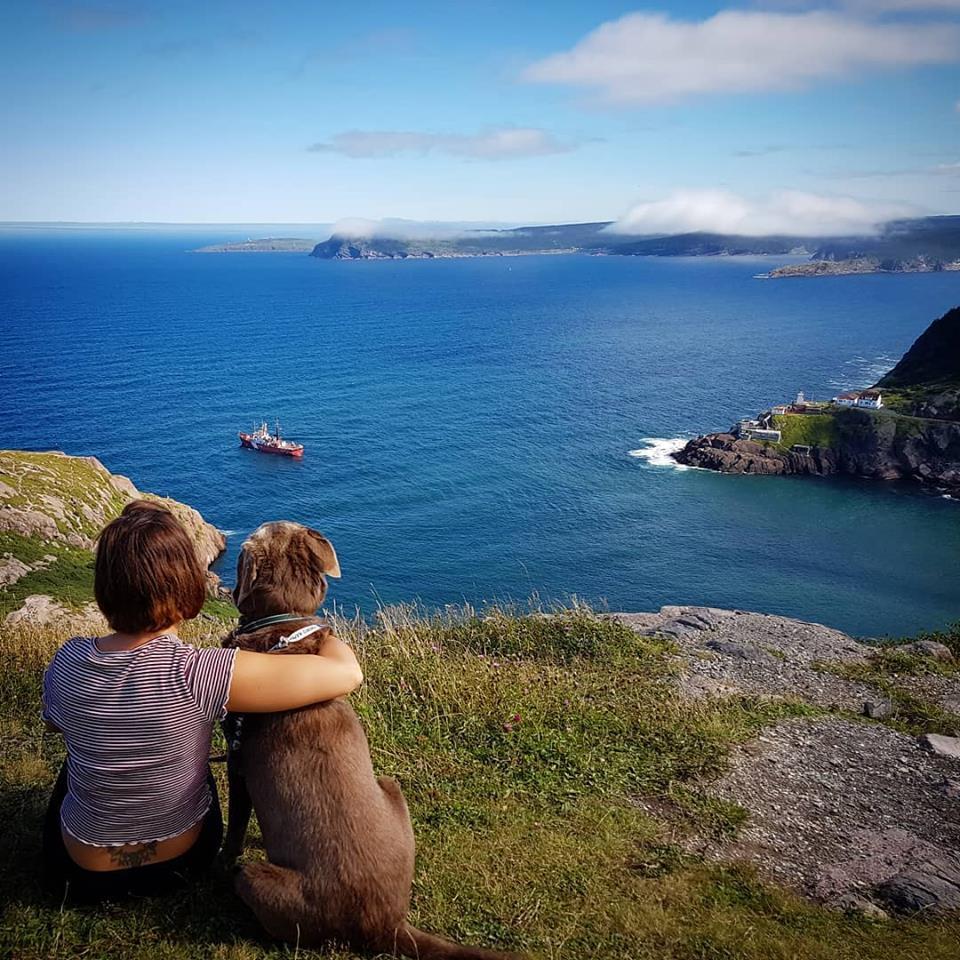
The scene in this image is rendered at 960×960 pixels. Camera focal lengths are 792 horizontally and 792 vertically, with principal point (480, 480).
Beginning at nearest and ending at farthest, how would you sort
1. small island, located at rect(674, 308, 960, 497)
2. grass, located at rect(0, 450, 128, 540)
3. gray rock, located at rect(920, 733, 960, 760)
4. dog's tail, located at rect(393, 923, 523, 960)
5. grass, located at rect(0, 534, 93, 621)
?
1. dog's tail, located at rect(393, 923, 523, 960)
2. gray rock, located at rect(920, 733, 960, 760)
3. grass, located at rect(0, 534, 93, 621)
4. grass, located at rect(0, 450, 128, 540)
5. small island, located at rect(674, 308, 960, 497)

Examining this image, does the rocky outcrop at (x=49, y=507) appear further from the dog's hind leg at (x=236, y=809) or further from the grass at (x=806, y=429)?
the grass at (x=806, y=429)

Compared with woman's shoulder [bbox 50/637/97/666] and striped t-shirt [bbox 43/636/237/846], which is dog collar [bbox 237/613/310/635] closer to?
striped t-shirt [bbox 43/636/237/846]

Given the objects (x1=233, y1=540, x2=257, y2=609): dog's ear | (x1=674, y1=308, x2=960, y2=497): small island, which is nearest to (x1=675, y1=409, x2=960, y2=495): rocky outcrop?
(x1=674, y1=308, x2=960, y2=497): small island

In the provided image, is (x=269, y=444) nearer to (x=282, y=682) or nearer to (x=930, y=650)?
(x=930, y=650)

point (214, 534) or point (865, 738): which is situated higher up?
point (865, 738)

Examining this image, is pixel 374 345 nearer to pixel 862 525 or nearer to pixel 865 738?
pixel 862 525

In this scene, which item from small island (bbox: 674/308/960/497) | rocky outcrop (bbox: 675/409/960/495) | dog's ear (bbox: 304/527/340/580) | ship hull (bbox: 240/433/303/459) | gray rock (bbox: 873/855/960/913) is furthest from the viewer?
small island (bbox: 674/308/960/497)

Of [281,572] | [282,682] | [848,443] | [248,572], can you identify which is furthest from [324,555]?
[848,443]

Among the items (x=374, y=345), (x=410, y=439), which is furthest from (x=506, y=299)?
(x=410, y=439)
